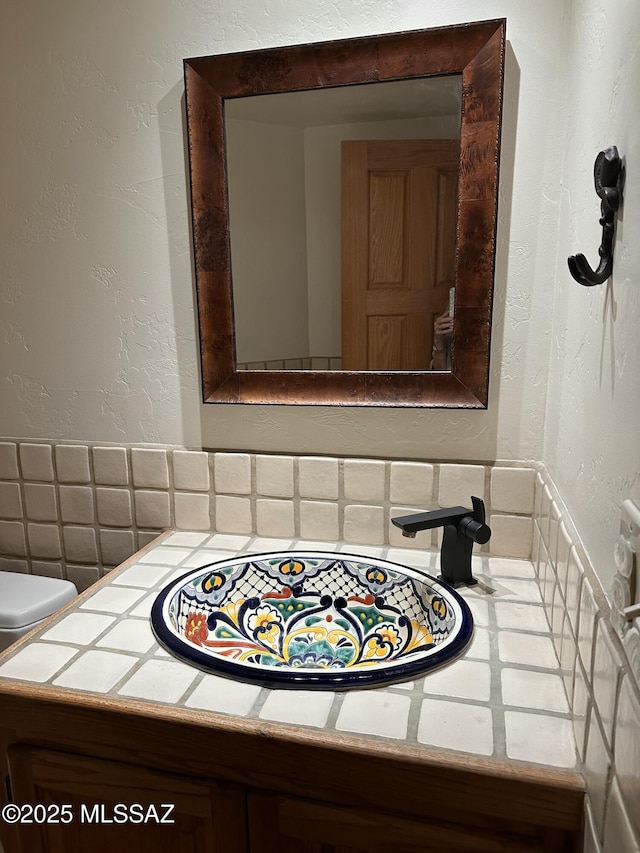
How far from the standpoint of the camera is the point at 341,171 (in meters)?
1.09

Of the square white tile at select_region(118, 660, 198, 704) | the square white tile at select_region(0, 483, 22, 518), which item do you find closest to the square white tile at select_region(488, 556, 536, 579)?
the square white tile at select_region(118, 660, 198, 704)

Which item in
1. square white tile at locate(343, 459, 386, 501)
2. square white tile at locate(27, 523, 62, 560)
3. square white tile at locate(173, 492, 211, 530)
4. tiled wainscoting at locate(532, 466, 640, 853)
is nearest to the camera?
tiled wainscoting at locate(532, 466, 640, 853)

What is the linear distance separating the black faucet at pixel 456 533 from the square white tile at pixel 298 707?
0.33m

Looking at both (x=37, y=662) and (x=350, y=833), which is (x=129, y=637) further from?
(x=350, y=833)

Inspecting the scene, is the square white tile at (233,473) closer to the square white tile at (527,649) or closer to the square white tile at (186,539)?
the square white tile at (186,539)

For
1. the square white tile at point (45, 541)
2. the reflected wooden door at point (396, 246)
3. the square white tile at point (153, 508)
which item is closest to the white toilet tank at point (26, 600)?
the square white tile at point (45, 541)

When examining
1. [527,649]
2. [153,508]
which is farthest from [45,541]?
[527,649]

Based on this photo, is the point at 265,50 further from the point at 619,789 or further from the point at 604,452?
the point at 619,789

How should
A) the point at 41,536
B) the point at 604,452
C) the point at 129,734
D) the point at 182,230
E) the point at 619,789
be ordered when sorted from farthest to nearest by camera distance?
the point at 41,536 → the point at 182,230 → the point at 129,734 → the point at 604,452 → the point at 619,789

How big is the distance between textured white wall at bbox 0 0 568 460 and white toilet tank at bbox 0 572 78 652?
1.07 feet

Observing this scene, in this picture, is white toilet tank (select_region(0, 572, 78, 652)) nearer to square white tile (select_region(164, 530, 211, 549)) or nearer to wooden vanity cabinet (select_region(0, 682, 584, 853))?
square white tile (select_region(164, 530, 211, 549))

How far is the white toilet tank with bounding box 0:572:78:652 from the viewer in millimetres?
1171

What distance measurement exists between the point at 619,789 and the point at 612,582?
0.17 meters

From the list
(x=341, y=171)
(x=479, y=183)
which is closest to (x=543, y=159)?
(x=479, y=183)
